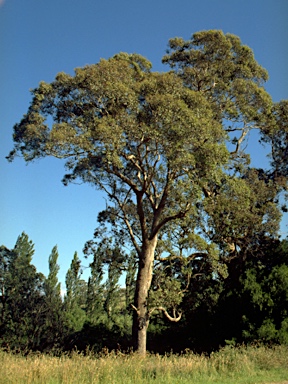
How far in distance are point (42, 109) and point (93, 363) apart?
11731 millimetres

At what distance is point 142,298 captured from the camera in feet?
55.3

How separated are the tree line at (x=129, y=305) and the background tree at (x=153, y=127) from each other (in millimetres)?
2035

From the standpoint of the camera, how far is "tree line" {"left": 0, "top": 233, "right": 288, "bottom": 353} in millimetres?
17172

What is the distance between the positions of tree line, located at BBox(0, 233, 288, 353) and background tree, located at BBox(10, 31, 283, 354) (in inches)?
80.1

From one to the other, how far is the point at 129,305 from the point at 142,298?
6.43 metres

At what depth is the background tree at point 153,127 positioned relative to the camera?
50.1 feet

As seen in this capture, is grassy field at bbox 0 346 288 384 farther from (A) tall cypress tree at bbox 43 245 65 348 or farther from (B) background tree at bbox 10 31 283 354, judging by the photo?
(A) tall cypress tree at bbox 43 245 65 348

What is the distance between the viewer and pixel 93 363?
9109mm

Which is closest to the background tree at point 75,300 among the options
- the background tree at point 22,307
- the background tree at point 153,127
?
the background tree at point 22,307

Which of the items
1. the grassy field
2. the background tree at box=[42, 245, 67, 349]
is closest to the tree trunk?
the grassy field

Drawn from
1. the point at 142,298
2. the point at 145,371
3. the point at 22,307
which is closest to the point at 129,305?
the point at 142,298

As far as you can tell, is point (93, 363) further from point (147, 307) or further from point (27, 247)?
point (27, 247)

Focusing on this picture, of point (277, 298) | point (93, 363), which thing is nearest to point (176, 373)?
point (93, 363)

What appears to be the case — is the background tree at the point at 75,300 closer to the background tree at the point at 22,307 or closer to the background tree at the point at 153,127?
the background tree at the point at 22,307
